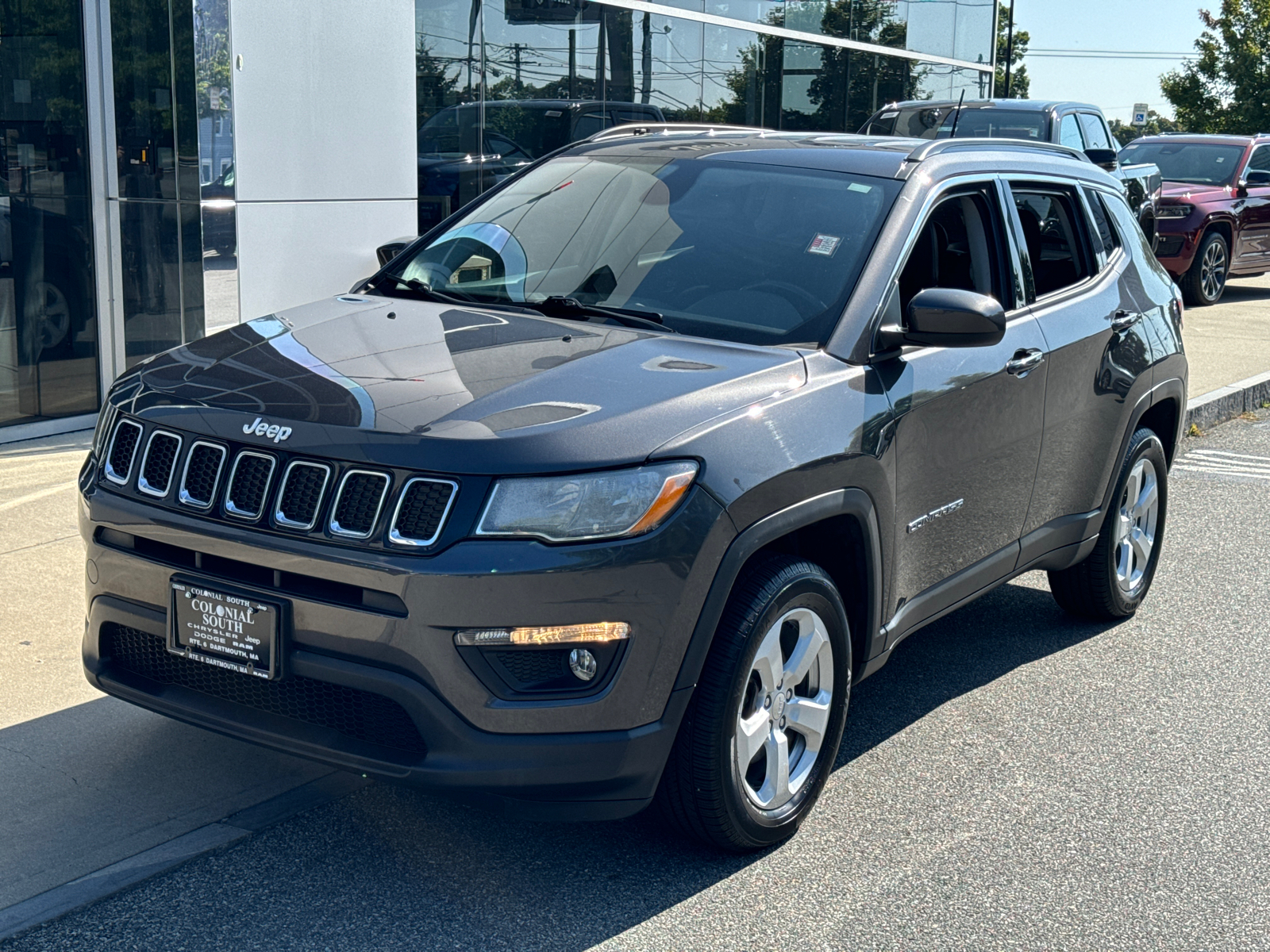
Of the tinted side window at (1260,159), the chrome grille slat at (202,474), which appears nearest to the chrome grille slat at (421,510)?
the chrome grille slat at (202,474)

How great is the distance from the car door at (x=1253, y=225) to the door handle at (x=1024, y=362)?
13238mm

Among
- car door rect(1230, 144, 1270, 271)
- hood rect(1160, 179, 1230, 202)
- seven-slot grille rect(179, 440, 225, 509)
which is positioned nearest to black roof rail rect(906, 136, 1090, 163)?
seven-slot grille rect(179, 440, 225, 509)

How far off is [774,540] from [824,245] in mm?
1038

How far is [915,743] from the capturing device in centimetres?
447

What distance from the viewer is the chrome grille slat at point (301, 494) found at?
3.18 meters

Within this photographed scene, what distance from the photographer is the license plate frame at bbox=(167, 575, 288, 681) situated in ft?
10.6

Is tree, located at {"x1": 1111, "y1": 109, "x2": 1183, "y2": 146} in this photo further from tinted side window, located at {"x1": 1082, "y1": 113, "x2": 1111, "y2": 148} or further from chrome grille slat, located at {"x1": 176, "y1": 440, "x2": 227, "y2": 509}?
chrome grille slat, located at {"x1": 176, "y1": 440, "x2": 227, "y2": 509}

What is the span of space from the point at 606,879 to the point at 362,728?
0.72m

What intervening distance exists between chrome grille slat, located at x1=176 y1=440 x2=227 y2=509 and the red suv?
14214mm

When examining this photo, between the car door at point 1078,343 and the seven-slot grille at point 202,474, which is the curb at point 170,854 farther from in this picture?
the car door at point 1078,343

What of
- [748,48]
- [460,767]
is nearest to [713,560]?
[460,767]

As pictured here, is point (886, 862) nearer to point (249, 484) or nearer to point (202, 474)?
point (249, 484)

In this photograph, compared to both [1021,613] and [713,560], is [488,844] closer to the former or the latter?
[713,560]

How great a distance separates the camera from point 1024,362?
4.57 m
